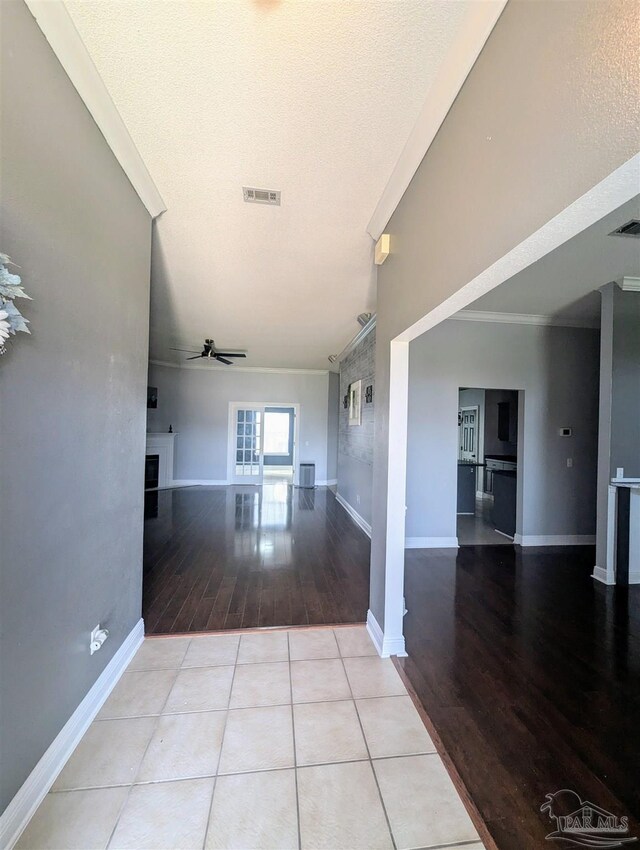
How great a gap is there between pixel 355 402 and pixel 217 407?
415cm

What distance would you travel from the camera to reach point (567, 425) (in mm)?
4418

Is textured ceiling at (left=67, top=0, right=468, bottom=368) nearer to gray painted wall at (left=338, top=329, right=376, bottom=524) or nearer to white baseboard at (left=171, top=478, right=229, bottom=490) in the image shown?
gray painted wall at (left=338, top=329, right=376, bottom=524)

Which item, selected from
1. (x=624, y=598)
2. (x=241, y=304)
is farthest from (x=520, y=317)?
(x=241, y=304)

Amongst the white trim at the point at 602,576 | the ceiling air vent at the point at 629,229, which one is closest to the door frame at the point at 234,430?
the white trim at the point at 602,576

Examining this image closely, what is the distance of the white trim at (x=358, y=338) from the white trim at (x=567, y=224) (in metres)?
2.62

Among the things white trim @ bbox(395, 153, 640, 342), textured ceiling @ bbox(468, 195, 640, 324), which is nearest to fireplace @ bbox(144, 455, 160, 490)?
textured ceiling @ bbox(468, 195, 640, 324)

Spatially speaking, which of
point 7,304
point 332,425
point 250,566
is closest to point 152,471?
point 332,425

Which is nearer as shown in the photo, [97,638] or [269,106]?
[269,106]

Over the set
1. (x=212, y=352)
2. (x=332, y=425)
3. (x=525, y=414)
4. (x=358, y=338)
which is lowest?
(x=332, y=425)

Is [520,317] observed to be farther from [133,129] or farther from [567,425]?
[133,129]

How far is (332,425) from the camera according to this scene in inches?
332

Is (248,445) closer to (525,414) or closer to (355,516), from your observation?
(355,516)

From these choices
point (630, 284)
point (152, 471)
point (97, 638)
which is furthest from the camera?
point (152, 471)

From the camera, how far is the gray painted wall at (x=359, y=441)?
4645mm
